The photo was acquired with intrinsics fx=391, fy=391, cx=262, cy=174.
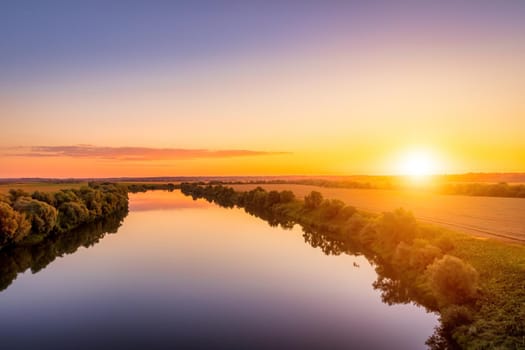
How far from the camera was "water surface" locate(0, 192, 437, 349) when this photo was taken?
53.9 ft

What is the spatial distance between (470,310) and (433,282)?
2.47m

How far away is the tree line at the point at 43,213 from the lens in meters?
33.8

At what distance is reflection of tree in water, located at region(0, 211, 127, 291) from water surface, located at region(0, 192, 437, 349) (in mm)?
1095

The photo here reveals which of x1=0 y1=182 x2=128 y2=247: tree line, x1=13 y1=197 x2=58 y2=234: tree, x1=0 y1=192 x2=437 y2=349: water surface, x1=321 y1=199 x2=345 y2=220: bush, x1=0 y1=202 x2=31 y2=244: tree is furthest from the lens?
x1=321 y1=199 x2=345 y2=220: bush

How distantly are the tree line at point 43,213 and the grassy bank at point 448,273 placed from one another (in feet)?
88.4

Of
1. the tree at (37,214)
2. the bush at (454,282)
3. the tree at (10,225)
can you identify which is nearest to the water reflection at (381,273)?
the bush at (454,282)

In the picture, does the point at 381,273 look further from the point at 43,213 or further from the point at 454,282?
the point at 43,213

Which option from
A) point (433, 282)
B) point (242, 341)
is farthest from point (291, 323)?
point (433, 282)

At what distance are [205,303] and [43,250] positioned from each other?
874 inches

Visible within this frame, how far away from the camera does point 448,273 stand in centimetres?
1773

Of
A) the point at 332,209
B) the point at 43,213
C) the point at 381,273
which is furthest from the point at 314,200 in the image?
the point at 43,213

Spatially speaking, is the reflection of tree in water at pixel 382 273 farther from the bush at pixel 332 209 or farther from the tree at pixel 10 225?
the tree at pixel 10 225

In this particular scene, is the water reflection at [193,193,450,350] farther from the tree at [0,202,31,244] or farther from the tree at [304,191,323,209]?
the tree at [0,202,31,244]

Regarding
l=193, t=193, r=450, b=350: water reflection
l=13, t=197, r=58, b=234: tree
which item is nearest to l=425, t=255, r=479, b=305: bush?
l=193, t=193, r=450, b=350: water reflection
